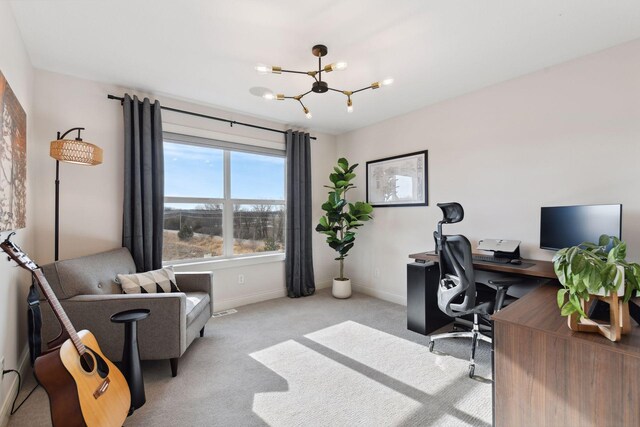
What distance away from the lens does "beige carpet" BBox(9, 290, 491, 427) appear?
170cm

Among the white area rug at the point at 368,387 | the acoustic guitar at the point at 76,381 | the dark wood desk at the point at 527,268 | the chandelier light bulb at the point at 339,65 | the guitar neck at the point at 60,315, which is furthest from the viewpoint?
the dark wood desk at the point at 527,268

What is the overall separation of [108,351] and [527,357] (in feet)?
8.53

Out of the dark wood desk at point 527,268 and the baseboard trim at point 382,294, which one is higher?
the dark wood desk at point 527,268

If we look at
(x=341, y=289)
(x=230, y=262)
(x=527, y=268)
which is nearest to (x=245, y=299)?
(x=230, y=262)

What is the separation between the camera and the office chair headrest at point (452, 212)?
264 centimetres

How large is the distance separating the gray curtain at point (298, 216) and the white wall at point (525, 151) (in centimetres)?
113

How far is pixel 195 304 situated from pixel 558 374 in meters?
2.42

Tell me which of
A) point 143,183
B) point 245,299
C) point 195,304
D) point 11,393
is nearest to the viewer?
point 11,393

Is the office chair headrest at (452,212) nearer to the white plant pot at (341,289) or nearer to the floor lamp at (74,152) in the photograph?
the white plant pot at (341,289)

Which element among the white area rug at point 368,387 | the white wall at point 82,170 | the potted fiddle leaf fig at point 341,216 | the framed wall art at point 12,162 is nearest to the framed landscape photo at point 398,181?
the potted fiddle leaf fig at point 341,216

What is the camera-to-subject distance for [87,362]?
1.46 m

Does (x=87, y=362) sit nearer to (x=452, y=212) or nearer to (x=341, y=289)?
(x=452, y=212)

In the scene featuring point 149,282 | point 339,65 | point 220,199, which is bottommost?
point 149,282

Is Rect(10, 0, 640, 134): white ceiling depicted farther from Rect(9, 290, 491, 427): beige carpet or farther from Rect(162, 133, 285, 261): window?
Rect(9, 290, 491, 427): beige carpet
